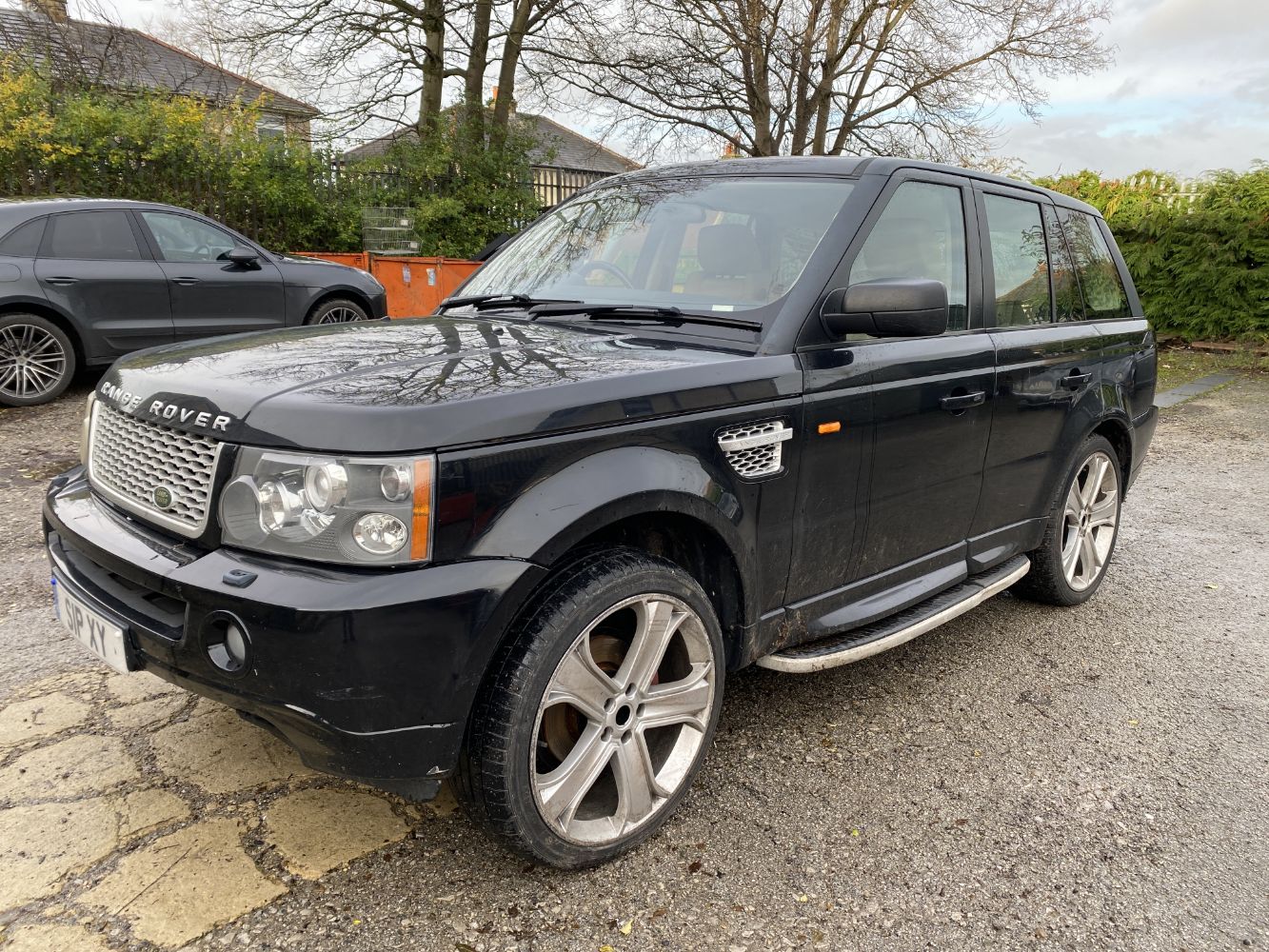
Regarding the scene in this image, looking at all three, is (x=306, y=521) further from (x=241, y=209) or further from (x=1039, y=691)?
(x=241, y=209)

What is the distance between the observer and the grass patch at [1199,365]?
38.7ft

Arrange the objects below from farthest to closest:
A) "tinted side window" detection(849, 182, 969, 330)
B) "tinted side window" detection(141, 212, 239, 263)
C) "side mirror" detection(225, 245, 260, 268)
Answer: "side mirror" detection(225, 245, 260, 268)
"tinted side window" detection(141, 212, 239, 263)
"tinted side window" detection(849, 182, 969, 330)

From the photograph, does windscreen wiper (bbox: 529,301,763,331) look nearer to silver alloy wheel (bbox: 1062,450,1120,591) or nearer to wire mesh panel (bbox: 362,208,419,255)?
silver alloy wheel (bbox: 1062,450,1120,591)

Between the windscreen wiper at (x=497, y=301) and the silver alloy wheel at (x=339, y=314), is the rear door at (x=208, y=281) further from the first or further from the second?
the windscreen wiper at (x=497, y=301)

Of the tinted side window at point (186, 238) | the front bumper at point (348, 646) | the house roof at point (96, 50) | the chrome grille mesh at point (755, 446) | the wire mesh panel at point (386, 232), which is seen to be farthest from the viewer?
the house roof at point (96, 50)

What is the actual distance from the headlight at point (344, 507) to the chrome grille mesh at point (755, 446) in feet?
2.81

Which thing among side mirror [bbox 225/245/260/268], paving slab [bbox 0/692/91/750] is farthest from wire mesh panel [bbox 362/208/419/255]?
paving slab [bbox 0/692/91/750]

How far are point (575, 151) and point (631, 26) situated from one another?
20865 mm

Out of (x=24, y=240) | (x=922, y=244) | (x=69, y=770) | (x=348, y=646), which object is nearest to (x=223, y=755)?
(x=69, y=770)

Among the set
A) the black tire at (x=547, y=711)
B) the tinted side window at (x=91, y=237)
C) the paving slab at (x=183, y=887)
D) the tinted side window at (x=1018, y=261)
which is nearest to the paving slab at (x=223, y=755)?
the paving slab at (x=183, y=887)

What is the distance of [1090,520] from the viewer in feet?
13.9

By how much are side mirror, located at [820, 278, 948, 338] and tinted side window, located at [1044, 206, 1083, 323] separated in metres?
1.53

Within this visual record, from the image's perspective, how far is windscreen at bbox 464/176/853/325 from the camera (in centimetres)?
291

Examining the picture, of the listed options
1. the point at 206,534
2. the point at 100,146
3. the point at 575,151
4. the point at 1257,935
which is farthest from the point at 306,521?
the point at 575,151
